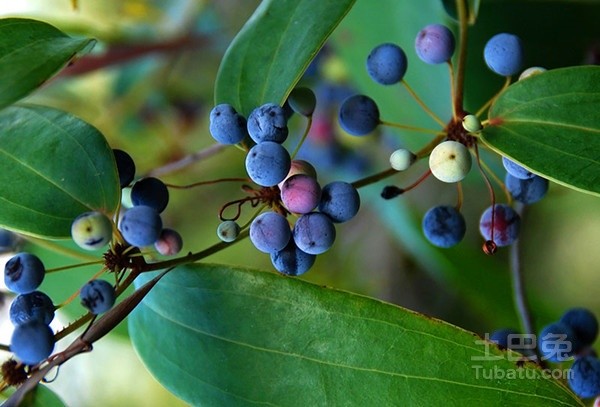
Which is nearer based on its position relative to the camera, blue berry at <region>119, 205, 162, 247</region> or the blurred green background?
blue berry at <region>119, 205, 162, 247</region>

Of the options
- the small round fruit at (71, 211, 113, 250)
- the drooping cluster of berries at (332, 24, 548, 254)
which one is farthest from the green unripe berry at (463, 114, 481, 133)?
the small round fruit at (71, 211, 113, 250)

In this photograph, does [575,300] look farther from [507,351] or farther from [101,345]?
[101,345]

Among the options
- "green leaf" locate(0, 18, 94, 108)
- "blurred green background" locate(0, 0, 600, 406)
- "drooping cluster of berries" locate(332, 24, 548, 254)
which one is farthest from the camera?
"blurred green background" locate(0, 0, 600, 406)

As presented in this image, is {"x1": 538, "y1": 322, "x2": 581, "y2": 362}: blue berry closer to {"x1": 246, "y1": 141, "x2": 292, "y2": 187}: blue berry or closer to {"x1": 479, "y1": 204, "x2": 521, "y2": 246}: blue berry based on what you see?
{"x1": 479, "y1": 204, "x2": 521, "y2": 246}: blue berry

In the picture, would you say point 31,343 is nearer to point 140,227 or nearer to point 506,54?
point 140,227

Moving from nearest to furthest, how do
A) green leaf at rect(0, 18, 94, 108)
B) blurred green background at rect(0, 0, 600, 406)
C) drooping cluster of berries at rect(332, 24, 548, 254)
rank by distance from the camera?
green leaf at rect(0, 18, 94, 108)
drooping cluster of berries at rect(332, 24, 548, 254)
blurred green background at rect(0, 0, 600, 406)
